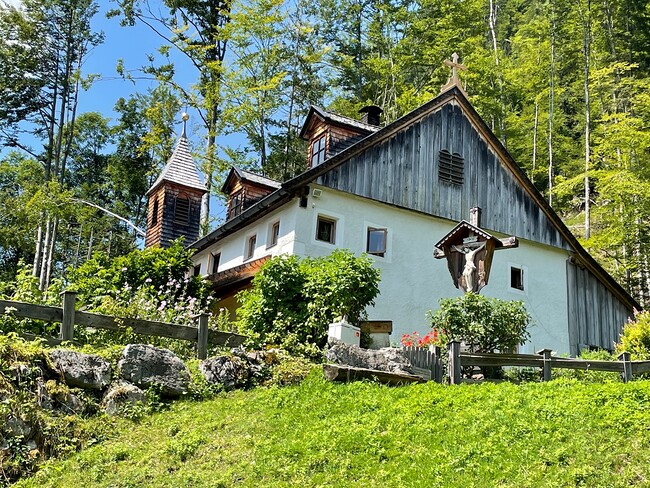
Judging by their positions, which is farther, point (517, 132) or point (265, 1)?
point (517, 132)

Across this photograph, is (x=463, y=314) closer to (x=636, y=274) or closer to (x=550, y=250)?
(x=550, y=250)

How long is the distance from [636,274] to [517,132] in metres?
12.4

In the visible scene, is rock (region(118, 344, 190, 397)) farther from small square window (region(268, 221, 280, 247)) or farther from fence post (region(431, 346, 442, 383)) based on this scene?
small square window (region(268, 221, 280, 247))

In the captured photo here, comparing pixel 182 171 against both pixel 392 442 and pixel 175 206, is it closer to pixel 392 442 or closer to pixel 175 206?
pixel 175 206

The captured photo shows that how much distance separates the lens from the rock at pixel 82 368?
1111cm

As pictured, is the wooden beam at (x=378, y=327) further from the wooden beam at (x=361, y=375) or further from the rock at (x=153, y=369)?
the rock at (x=153, y=369)

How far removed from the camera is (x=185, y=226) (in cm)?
2875

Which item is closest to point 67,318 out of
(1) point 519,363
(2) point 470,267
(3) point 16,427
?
(3) point 16,427

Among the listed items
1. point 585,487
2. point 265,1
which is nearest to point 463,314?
point 585,487

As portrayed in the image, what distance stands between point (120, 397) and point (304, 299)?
5.69m

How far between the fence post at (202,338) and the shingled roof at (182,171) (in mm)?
16295

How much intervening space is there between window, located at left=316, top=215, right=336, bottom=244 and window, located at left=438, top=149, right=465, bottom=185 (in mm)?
4160

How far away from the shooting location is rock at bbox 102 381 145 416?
11002 mm

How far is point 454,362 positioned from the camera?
12672 mm
